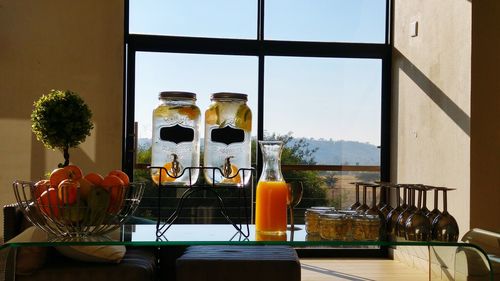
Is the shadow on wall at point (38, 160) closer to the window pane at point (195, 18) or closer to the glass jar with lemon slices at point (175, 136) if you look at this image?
the window pane at point (195, 18)

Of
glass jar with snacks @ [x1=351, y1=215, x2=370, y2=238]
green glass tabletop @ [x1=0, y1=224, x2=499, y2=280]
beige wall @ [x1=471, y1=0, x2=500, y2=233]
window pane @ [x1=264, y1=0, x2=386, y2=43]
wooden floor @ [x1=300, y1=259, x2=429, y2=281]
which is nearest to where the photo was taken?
green glass tabletop @ [x1=0, y1=224, x2=499, y2=280]

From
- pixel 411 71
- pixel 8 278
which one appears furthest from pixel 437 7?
pixel 8 278

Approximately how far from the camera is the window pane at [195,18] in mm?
5684

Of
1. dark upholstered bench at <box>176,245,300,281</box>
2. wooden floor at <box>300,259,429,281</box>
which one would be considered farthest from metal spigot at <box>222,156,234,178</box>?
wooden floor at <box>300,259,429,281</box>

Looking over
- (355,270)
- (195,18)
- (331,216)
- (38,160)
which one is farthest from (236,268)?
(195,18)

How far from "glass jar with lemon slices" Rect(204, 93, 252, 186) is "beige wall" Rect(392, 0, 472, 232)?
10.7ft

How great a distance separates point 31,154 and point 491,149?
385 centimetres

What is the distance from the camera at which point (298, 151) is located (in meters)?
5.93

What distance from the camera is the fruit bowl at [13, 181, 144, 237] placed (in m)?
1.32

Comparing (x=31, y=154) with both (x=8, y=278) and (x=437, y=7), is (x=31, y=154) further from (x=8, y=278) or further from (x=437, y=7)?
(x=8, y=278)

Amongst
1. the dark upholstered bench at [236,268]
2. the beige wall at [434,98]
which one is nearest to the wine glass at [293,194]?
the dark upholstered bench at [236,268]

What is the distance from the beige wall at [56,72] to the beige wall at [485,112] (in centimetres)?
304

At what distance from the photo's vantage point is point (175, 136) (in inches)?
59.3

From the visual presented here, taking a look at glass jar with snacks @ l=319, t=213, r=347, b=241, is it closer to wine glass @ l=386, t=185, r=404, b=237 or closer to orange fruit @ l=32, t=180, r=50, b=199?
wine glass @ l=386, t=185, r=404, b=237
